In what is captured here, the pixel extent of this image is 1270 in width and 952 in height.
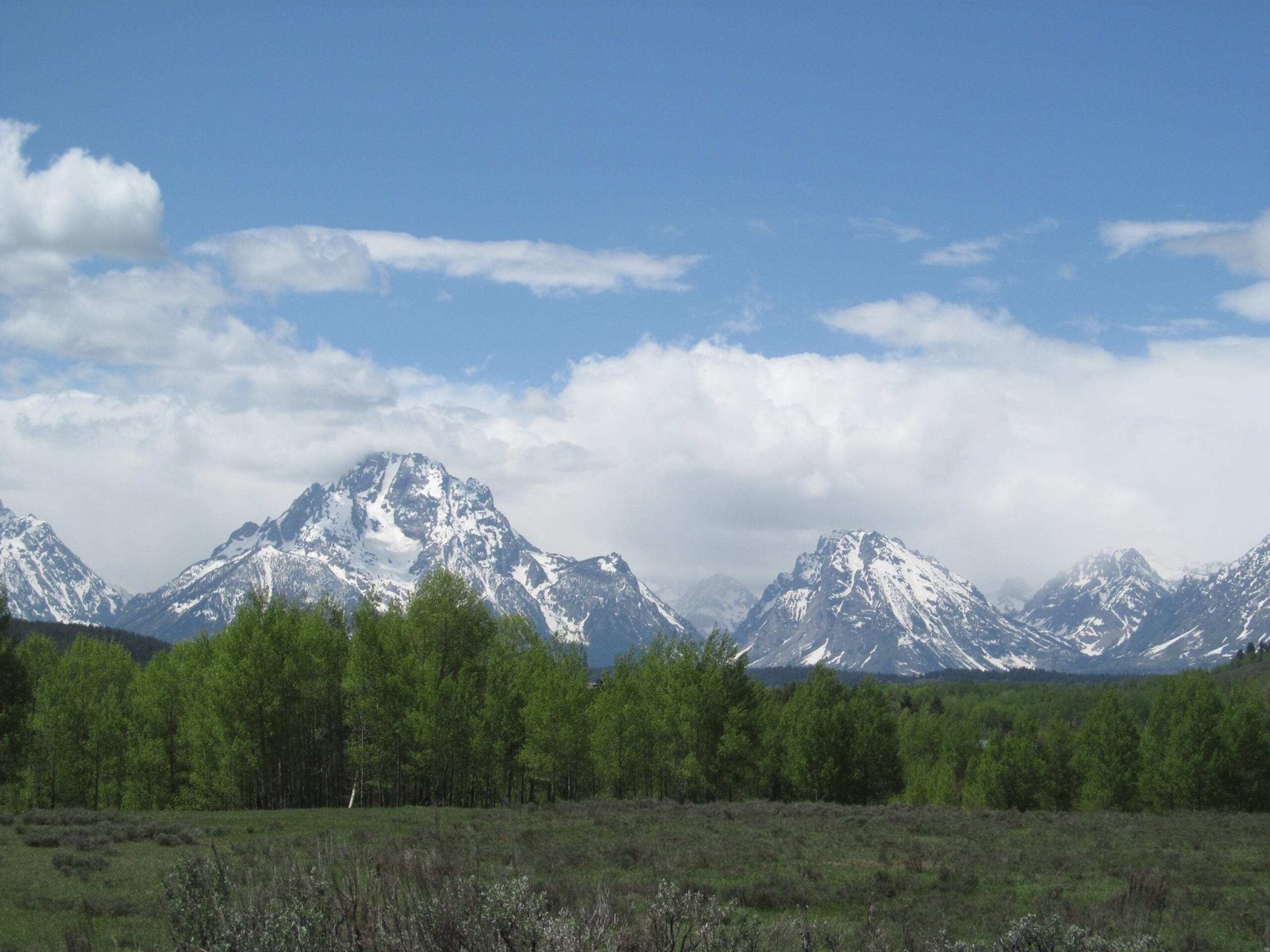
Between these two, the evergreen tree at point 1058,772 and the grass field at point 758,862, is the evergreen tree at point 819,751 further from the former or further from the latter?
the evergreen tree at point 1058,772

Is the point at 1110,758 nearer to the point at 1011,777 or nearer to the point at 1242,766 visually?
the point at 1242,766

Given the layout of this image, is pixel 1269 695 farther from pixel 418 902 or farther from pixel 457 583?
pixel 418 902

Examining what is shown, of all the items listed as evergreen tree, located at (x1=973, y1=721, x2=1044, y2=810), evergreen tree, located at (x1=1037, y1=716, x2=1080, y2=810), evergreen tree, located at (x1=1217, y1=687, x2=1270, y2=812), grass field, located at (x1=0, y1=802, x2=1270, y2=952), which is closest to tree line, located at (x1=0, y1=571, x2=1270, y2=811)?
evergreen tree, located at (x1=1217, y1=687, x2=1270, y2=812)

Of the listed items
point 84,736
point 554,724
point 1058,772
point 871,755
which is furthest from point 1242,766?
point 84,736

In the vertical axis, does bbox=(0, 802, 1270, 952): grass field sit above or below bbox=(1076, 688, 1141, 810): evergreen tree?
above

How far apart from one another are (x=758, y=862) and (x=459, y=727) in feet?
105

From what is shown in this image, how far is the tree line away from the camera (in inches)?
2136

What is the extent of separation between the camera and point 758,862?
88.8 feet

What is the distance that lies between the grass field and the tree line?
12646mm

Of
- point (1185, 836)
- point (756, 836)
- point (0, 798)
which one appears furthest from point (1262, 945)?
point (0, 798)

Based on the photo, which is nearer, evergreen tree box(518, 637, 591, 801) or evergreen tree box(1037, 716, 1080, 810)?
evergreen tree box(518, 637, 591, 801)

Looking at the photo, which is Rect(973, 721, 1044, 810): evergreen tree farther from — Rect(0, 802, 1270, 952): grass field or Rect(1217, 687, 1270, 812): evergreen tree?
Rect(0, 802, 1270, 952): grass field

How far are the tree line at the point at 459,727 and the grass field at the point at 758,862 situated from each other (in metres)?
→ 12.6

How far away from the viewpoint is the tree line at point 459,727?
54250 mm
